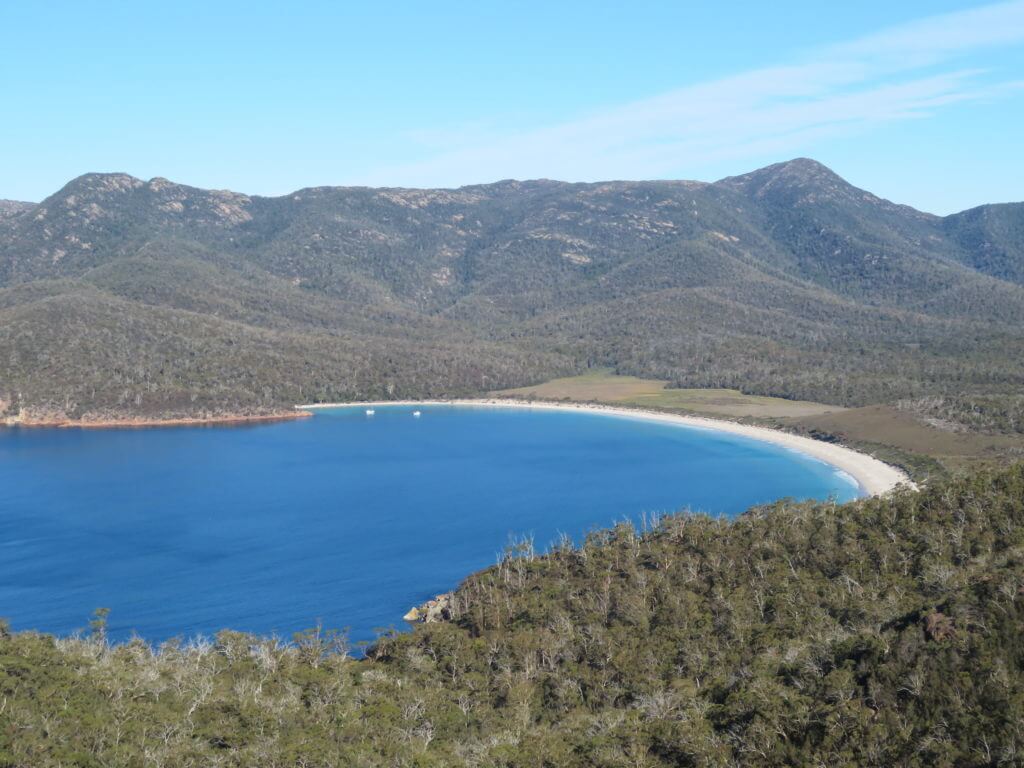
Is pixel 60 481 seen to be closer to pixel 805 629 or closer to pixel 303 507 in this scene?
pixel 303 507

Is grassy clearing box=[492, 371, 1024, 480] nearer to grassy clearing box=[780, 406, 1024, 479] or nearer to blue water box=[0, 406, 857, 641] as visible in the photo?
grassy clearing box=[780, 406, 1024, 479]

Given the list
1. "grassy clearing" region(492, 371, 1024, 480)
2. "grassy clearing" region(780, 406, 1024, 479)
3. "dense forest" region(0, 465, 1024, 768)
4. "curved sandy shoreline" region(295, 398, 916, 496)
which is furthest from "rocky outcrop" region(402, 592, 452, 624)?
"grassy clearing" region(780, 406, 1024, 479)

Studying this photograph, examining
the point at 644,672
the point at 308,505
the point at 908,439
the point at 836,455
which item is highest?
the point at 644,672

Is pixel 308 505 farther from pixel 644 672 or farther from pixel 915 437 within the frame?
pixel 915 437

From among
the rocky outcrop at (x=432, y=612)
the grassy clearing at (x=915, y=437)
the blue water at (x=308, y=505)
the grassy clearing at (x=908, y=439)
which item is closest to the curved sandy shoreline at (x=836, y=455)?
the grassy clearing at (x=908, y=439)

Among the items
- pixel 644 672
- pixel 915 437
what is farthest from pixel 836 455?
pixel 644 672

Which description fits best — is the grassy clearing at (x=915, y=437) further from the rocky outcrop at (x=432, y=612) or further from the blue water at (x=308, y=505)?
the rocky outcrop at (x=432, y=612)

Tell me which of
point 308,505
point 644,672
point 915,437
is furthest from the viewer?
point 915,437
